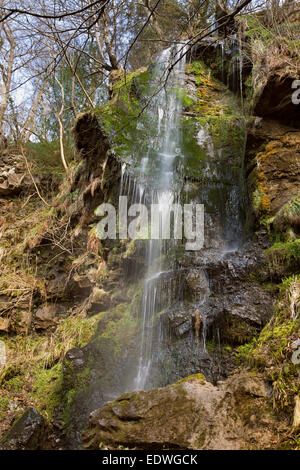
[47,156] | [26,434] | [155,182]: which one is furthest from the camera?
[47,156]

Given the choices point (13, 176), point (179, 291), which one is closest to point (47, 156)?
point (13, 176)

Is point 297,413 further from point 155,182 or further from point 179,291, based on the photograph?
point 155,182

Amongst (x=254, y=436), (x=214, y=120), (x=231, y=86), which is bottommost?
(x=254, y=436)

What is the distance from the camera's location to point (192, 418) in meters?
2.12

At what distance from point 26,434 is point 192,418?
6.04ft

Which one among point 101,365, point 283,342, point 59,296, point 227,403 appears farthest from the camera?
point 59,296

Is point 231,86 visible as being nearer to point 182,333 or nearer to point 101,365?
point 182,333

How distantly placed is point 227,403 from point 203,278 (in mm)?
2034

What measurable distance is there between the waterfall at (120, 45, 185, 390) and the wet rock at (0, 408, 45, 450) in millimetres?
1227

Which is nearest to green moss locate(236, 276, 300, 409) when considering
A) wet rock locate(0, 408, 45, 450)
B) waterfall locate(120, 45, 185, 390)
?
waterfall locate(120, 45, 185, 390)

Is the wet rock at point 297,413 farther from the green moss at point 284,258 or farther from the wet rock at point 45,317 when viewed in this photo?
the wet rock at point 45,317

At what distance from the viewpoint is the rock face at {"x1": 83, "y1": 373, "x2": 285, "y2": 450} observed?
1.91 m

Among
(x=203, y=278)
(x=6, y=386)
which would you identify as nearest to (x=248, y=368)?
(x=203, y=278)
